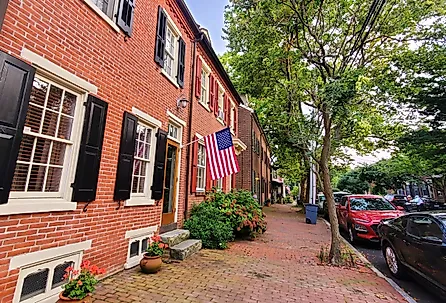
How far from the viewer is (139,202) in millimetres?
5625

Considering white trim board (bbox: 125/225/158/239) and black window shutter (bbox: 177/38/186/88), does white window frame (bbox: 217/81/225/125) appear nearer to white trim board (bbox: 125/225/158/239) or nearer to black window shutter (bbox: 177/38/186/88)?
black window shutter (bbox: 177/38/186/88)

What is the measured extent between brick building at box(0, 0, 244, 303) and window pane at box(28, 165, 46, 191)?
0.06 ft

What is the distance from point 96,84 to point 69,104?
2.13 feet

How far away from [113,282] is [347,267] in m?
5.63

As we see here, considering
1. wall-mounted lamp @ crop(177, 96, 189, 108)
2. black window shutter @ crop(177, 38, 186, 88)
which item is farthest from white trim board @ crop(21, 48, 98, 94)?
black window shutter @ crop(177, 38, 186, 88)

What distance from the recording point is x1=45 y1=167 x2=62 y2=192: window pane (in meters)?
3.65

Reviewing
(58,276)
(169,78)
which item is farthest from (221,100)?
(58,276)

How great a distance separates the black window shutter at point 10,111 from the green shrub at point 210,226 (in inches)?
212

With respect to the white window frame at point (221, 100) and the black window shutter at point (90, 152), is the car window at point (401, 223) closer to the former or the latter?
the black window shutter at point (90, 152)

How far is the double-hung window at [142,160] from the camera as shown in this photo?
575 centimetres

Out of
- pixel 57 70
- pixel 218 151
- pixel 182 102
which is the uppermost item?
pixel 182 102

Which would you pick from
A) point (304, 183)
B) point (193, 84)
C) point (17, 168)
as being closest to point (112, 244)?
point (17, 168)

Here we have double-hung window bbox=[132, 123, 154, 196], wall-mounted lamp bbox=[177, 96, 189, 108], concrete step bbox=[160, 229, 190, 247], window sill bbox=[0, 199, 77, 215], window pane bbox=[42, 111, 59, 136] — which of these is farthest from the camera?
wall-mounted lamp bbox=[177, 96, 189, 108]

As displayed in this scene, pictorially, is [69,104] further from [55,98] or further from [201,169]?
[201,169]
